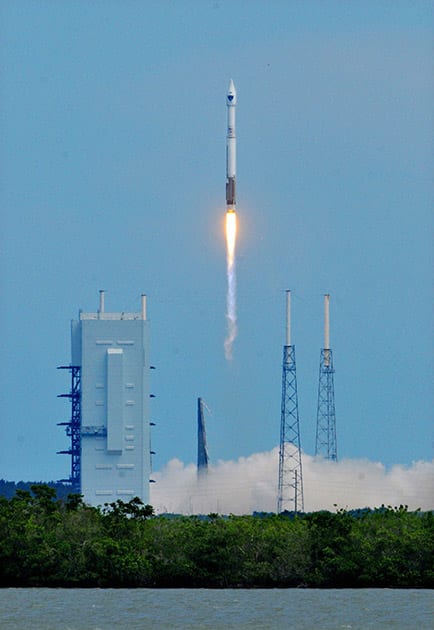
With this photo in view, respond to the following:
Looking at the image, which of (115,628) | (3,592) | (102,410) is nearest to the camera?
(115,628)

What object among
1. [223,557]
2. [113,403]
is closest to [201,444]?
[113,403]

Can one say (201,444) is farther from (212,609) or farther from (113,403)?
(212,609)

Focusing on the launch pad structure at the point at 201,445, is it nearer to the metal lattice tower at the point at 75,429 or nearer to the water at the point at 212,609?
the metal lattice tower at the point at 75,429

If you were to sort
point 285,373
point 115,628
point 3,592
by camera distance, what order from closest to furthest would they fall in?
1. point 115,628
2. point 3,592
3. point 285,373

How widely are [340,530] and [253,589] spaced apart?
12.1 ft

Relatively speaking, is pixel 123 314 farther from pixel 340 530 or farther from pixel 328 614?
Result: pixel 328 614

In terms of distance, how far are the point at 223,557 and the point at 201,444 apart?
51578mm

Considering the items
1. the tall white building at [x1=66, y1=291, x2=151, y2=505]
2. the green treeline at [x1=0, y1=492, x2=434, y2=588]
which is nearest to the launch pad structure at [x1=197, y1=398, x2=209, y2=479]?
the tall white building at [x1=66, y1=291, x2=151, y2=505]

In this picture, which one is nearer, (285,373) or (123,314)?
(285,373)

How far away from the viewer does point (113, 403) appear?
117 meters

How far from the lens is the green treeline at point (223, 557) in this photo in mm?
67625

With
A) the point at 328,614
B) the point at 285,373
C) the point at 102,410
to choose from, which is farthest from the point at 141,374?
the point at 328,614

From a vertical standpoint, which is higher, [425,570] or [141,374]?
[141,374]

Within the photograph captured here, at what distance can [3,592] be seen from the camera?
67.3m
